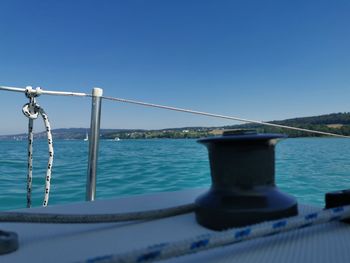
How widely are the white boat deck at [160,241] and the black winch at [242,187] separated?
39 mm

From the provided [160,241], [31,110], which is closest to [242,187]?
[160,241]

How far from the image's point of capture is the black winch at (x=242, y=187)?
20.6 inches

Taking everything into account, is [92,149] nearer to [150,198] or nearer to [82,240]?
[150,198]

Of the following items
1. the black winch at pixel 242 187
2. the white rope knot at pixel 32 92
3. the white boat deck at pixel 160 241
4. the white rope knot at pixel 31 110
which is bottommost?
the white boat deck at pixel 160 241

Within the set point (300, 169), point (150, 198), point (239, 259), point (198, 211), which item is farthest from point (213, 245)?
Result: point (300, 169)

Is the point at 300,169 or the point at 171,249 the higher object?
the point at 171,249

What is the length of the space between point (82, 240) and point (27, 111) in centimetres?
96

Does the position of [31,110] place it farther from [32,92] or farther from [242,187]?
[242,187]

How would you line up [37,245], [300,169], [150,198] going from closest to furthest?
[37,245]
[150,198]
[300,169]

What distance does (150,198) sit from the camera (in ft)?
2.74

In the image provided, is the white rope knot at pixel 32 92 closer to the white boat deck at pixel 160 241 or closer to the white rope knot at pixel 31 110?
the white rope knot at pixel 31 110

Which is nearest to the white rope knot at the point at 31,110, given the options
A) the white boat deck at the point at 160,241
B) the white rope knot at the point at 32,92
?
the white rope knot at the point at 32,92

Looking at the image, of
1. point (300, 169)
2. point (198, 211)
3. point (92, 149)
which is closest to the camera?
point (198, 211)

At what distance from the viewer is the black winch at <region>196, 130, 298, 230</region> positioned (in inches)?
20.6
